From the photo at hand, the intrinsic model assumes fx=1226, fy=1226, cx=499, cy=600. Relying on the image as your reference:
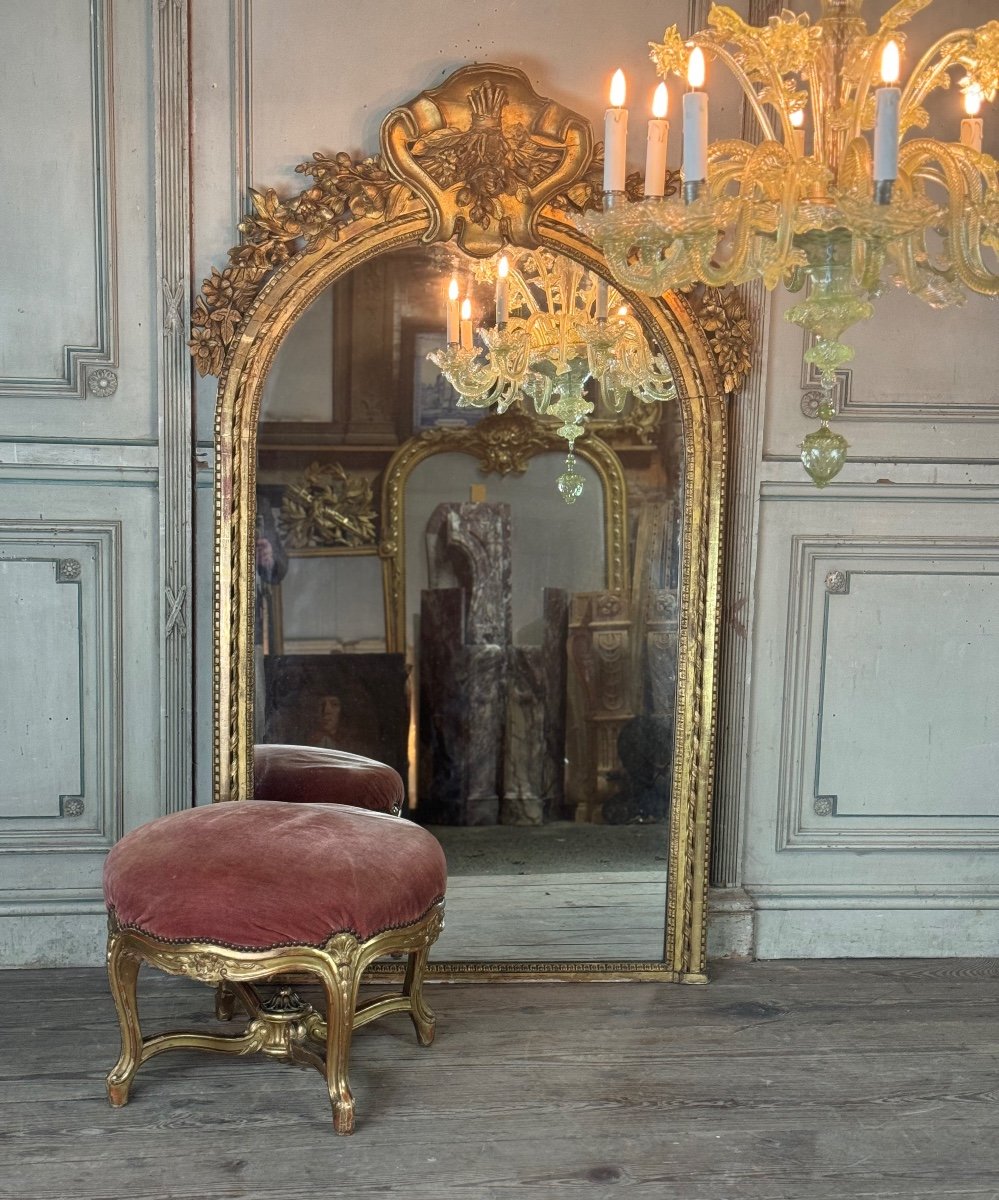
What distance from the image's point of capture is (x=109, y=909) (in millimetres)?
2016

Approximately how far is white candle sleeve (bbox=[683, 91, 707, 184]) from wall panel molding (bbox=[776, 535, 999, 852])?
1.31m

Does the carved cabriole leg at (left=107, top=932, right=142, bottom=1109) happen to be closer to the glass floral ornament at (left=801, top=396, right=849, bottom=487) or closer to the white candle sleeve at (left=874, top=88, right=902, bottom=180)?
the glass floral ornament at (left=801, top=396, right=849, bottom=487)

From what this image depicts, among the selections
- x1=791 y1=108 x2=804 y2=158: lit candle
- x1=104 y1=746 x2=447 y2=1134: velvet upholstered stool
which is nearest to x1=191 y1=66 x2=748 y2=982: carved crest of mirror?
x1=104 y1=746 x2=447 y2=1134: velvet upholstered stool

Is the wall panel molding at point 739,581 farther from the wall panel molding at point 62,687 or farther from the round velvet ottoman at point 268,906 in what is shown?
the wall panel molding at point 62,687

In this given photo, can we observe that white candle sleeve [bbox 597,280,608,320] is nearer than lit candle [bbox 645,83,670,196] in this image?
No

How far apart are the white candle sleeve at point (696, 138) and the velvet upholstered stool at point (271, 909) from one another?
3.76 feet

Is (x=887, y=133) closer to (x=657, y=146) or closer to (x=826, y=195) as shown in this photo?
(x=826, y=195)

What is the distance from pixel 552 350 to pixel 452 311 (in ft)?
0.69

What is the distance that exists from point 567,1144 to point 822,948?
38.8 inches

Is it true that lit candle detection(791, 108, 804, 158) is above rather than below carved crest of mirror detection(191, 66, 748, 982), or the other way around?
above

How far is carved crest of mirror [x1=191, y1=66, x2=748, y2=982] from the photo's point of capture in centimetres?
236

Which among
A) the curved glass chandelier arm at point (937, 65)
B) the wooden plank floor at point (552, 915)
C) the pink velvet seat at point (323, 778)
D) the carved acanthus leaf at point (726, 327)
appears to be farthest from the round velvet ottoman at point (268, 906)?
the curved glass chandelier arm at point (937, 65)

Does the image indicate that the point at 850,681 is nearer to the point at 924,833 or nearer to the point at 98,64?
the point at 924,833

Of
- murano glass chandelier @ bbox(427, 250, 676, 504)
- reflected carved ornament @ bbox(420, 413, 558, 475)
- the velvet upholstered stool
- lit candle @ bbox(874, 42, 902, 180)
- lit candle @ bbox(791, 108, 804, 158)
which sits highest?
lit candle @ bbox(791, 108, 804, 158)
